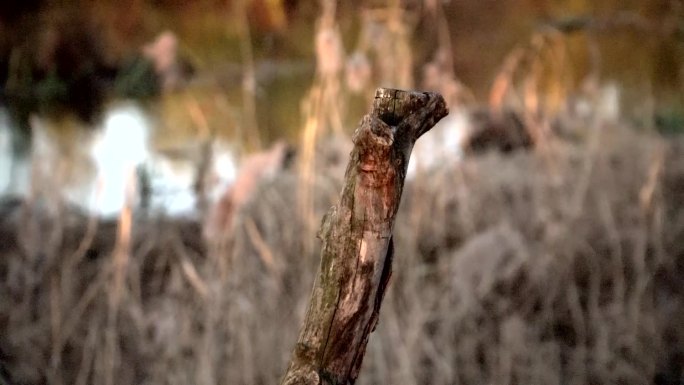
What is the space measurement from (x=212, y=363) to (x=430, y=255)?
1.61ft

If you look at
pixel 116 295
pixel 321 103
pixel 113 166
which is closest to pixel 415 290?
pixel 321 103

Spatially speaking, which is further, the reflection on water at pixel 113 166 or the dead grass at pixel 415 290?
the reflection on water at pixel 113 166

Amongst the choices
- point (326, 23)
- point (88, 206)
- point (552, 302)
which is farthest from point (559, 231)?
point (88, 206)

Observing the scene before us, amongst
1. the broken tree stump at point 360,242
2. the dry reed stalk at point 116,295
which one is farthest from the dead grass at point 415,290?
the broken tree stump at point 360,242

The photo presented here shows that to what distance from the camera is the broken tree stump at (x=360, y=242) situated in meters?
0.39

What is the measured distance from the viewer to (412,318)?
104 cm

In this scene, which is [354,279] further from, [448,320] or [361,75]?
[361,75]

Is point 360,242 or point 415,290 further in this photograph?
point 415,290

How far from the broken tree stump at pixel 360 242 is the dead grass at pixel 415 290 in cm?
47

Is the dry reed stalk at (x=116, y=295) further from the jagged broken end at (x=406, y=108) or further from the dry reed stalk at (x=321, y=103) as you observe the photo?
the jagged broken end at (x=406, y=108)

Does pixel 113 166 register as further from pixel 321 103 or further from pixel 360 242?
pixel 360 242

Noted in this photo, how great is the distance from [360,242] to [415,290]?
2.45 ft

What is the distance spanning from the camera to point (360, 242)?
16.1 inches

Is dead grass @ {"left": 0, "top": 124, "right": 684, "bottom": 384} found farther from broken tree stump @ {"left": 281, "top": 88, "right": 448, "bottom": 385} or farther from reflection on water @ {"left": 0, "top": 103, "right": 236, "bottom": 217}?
broken tree stump @ {"left": 281, "top": 88, "right": 448, "bottom": 385}
